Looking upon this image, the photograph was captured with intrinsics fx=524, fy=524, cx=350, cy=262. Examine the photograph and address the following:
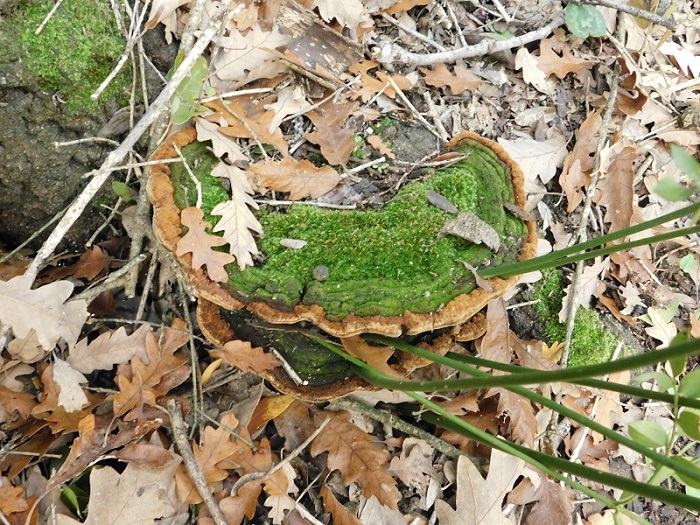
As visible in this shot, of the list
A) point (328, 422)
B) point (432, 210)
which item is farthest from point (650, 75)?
point (328, 422)

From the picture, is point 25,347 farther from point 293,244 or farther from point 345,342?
point 345,342

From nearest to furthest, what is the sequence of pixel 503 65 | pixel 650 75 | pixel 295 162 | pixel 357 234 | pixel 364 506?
pixel 357 234
pixel 295 162
pixel 364 506
pixel 503 65
pixel 650 75

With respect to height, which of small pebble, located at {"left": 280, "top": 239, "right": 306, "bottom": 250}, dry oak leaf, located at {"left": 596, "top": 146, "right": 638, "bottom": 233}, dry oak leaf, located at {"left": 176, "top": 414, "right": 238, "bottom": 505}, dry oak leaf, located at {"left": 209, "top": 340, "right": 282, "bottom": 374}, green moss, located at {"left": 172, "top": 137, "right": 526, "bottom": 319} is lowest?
dry oak leaf, located at {"left": 596, "top": 146, "right": 638, "bottom": 233}

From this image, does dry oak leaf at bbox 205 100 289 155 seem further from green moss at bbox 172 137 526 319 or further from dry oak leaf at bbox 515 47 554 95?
dry oak leaf at bbox 515 47 554 95

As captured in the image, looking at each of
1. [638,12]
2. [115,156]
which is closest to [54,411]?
[115,156]

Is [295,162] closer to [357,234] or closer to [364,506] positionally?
[357,234]

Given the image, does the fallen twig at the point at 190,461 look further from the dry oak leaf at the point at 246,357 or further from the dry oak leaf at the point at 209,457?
the dry oak leaf at the point at 246,357

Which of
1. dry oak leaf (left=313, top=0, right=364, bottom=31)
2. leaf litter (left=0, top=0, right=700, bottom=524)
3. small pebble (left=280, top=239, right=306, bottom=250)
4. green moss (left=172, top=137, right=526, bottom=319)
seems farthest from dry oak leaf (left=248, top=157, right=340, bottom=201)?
dry oak leaf (left=313, top=0, right=364, bottom=31)

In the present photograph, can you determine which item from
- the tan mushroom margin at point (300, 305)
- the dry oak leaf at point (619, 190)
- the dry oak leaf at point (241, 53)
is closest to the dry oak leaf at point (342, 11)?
the dry oak leaf at point (241, 53)
